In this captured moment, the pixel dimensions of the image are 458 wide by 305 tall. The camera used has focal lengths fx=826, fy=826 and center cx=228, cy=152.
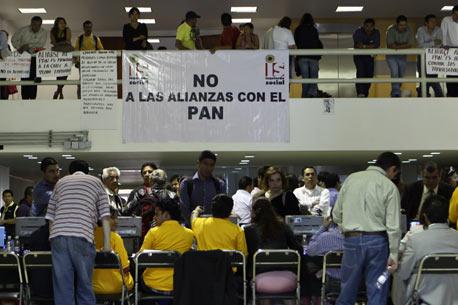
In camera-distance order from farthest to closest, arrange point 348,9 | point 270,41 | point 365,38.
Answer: point 348,9, point 365,38, point 270,41

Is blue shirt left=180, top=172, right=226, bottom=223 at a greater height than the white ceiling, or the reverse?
the white ceiling

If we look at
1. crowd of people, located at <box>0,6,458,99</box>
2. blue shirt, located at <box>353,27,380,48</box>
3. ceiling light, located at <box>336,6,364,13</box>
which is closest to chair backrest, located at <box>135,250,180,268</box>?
crowd of people, located at <box>0,6,458,99</box>

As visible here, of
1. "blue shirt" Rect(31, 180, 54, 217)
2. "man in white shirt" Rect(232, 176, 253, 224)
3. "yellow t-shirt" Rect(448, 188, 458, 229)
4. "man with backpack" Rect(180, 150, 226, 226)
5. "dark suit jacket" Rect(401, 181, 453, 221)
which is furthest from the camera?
"man in white shirt" Rect(232, 176, 253, 224)

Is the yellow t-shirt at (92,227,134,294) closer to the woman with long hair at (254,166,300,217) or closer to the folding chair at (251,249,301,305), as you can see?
the folding chair at (251,249,301,305)

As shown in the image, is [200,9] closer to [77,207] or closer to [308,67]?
[308,67]

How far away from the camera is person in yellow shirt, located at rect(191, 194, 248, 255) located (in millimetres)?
6934

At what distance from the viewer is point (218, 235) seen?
22.7 ft

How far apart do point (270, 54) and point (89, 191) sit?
4793 millimetres

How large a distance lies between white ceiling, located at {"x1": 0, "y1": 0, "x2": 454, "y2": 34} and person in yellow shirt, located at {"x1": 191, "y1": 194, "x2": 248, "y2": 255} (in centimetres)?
824

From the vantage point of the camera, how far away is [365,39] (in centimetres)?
1264

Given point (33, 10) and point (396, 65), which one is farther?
point (33, 10)

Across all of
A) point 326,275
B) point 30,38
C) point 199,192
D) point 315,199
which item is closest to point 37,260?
point 199,192

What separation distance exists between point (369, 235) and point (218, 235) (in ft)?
4.25

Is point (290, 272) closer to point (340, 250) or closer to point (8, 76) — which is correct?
point (340, 250)
